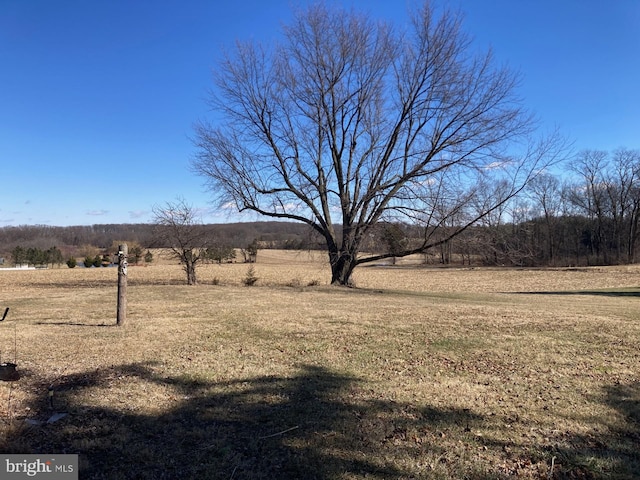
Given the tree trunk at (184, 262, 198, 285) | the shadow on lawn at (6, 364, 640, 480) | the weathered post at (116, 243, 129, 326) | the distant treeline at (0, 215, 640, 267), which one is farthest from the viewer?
the tree trunk at (184, 262, 198, 285)

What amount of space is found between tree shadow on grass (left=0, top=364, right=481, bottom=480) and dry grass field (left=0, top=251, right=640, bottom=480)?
0.02 m

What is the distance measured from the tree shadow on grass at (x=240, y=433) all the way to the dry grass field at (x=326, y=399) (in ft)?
0.05

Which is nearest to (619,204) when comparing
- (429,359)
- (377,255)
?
(377,255)

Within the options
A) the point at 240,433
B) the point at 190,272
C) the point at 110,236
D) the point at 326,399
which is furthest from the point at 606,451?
the point at 110,236

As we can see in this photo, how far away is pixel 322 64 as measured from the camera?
17.4 meters

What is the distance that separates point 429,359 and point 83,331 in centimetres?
597

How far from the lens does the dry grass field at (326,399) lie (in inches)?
122

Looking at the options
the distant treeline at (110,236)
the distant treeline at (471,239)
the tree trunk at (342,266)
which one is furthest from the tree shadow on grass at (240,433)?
the distant treeline at (110,236)

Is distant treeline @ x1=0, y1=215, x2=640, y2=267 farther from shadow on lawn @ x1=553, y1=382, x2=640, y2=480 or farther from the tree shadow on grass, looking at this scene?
the tree shadow on grass

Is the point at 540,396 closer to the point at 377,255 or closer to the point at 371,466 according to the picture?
the point at 371,466

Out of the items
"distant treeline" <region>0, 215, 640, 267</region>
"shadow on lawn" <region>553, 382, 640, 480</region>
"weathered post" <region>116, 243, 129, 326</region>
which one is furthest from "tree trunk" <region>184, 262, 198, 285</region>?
"shadow on lawn" <region>553, 382, 640, 480</region>

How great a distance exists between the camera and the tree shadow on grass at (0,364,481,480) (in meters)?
2.97

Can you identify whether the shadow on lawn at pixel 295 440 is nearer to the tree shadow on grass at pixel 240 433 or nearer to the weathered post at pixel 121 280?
the tree shadow on grass at pixel 240 433

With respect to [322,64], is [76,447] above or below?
below
